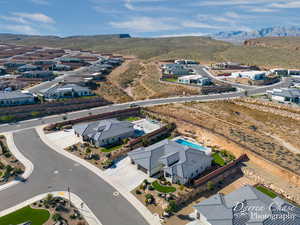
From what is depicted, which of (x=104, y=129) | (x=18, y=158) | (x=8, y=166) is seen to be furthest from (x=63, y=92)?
(x=8, y=166)

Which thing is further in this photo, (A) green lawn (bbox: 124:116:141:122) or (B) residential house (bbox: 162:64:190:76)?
(B) residential house (bbox: 162:64:190:76)

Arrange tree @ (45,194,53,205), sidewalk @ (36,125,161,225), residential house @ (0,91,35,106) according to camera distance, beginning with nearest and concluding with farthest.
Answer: sidewalk @ (36,125,161,225) < tree @ (45,194,53,205) < residential house @ (0,91,35,106)

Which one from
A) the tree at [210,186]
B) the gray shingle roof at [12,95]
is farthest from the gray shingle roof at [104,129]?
the gray shingle roof at [12,95]

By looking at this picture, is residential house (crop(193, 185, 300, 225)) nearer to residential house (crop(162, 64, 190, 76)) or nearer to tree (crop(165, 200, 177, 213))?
tree (crop(165, 200, 177, 213))

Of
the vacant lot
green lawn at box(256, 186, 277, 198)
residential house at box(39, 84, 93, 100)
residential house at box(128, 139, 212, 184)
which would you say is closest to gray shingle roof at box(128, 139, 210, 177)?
residential house at box(128, 139, 212, 184)

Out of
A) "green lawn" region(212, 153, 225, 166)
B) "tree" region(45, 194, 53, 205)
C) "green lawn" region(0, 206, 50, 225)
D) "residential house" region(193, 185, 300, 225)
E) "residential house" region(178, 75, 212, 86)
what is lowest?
"green lawn" region(0, 206, 50, 225)

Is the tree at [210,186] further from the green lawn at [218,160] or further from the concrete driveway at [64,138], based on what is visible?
the concrete driveway at [64,138]

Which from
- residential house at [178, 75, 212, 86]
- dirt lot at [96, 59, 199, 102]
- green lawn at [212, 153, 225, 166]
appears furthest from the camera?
residential house at [178, 75, 212, 86]

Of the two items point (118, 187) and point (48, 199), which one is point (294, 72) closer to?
point (118, 187)
